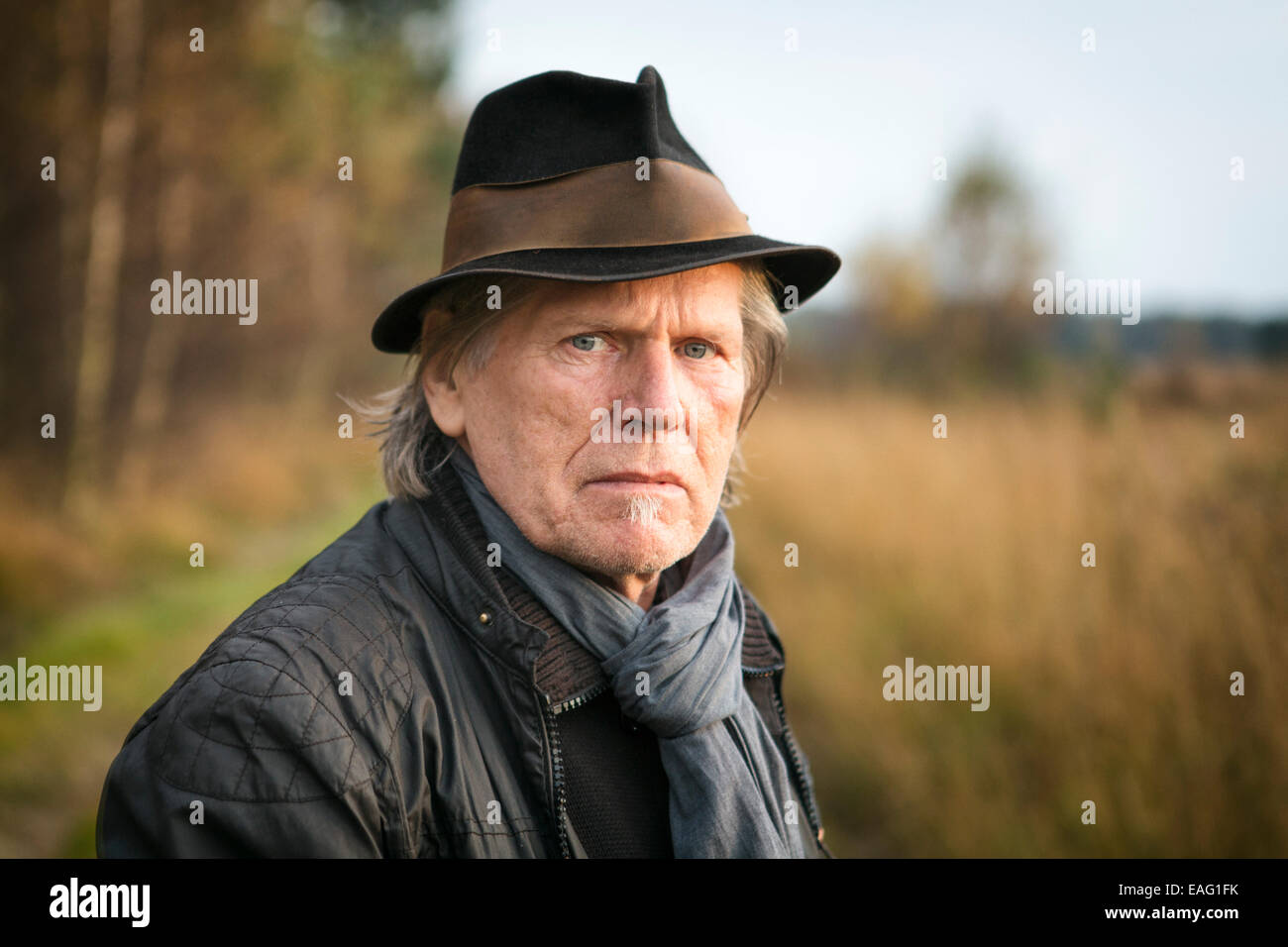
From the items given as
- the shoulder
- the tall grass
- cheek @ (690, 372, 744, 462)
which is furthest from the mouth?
the tall grass

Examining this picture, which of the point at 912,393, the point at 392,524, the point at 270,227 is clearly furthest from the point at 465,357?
the point at 270,227

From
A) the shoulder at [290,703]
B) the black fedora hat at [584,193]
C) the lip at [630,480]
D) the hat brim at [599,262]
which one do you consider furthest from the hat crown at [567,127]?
the shoulder at [290,703]

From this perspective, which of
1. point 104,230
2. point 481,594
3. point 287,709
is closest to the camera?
point 287,709

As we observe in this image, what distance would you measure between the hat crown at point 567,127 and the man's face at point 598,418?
0.28 m

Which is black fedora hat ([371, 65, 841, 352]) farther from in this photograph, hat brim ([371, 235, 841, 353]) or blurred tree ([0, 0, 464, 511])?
blurred tree ([0, 0, 464, 511])

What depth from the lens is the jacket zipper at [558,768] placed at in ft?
5.36

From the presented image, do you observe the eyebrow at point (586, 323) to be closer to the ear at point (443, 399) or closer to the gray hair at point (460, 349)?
the gray hair at point (460, 349)

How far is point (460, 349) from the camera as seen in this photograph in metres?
2.01

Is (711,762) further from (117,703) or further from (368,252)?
(368,252)

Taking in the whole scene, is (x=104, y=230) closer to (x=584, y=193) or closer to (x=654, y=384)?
(x=584, y=193)

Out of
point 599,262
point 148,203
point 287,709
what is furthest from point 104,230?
point 287,709

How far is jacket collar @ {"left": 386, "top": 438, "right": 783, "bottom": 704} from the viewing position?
1723mm

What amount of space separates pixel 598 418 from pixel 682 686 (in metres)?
0.59
